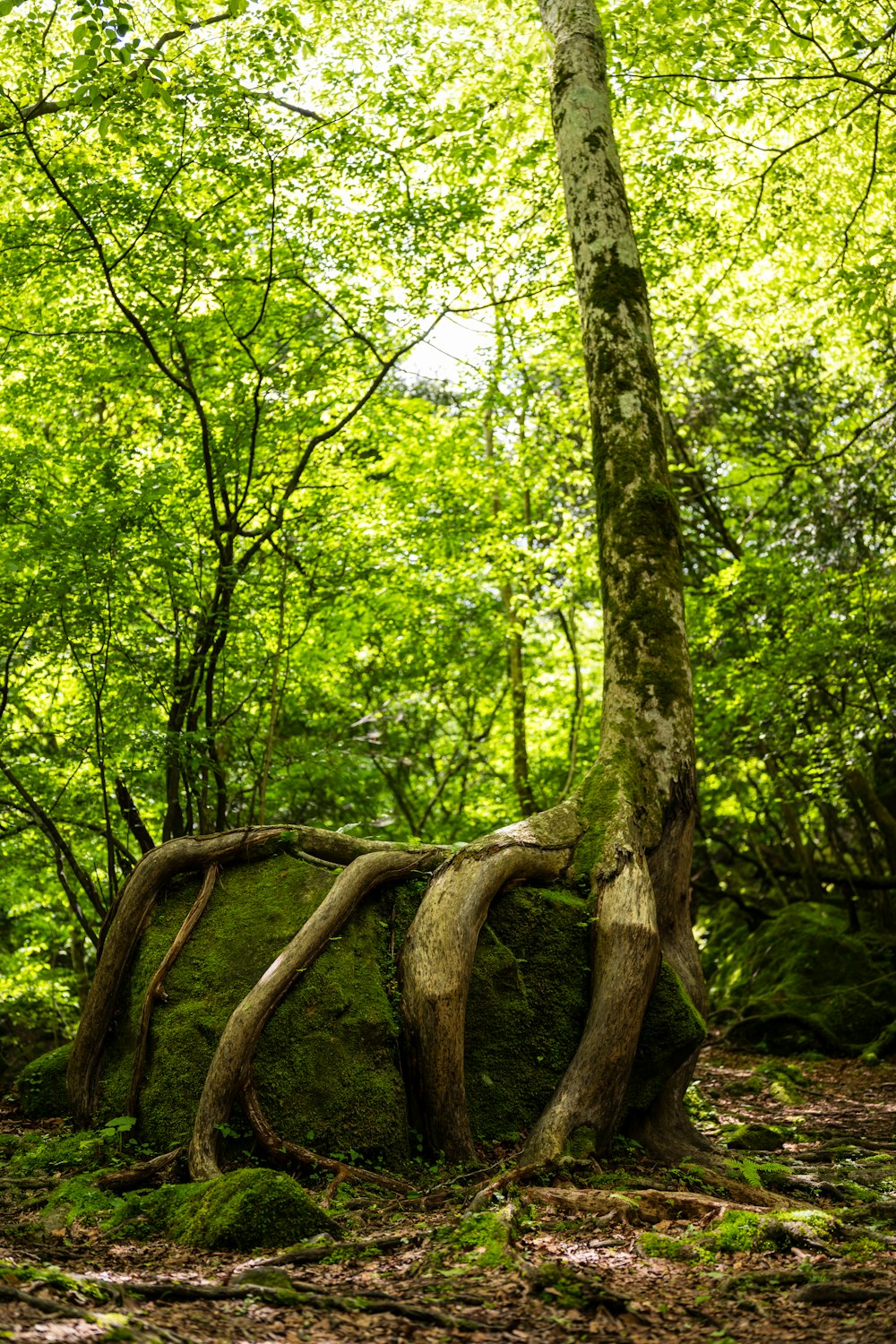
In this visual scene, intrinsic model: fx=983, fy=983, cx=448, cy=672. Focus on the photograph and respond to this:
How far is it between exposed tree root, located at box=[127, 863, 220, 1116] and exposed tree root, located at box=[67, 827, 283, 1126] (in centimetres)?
15

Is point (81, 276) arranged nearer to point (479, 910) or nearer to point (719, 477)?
point (479, 910)

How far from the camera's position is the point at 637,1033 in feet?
16.9

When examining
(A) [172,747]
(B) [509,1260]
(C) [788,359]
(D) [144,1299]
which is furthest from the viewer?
(C) [788,359]

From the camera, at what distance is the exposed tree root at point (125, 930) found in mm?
5336

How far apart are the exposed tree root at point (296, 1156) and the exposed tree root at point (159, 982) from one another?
2.60 feet

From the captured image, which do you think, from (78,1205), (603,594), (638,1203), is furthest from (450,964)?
(603,594)

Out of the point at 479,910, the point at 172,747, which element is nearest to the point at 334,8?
the point at 172,747

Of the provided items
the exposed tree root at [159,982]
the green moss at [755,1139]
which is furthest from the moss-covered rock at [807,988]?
the exposed tree root at [159,982]

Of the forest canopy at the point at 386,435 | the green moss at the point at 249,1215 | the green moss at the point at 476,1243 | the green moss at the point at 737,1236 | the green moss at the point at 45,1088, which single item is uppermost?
the forest canopy at the point at 386,435

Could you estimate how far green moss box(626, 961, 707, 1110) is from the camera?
527 centimetres

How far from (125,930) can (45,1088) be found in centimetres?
134

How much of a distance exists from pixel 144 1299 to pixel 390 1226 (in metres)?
1.19

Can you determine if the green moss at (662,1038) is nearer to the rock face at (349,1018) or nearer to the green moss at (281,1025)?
the rock face at (349,1018)

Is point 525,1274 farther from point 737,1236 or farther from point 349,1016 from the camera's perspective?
point 349,1016
